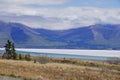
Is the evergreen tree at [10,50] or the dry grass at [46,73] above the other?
the evergreen tree at [10,50]

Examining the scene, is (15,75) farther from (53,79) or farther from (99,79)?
(99,79)

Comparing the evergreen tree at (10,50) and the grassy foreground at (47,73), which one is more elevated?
the evergreen tree at (10,50)

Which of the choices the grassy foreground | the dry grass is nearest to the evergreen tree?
the grassy foreground

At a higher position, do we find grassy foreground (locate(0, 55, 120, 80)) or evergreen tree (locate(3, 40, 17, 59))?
evergreen tree (locate(3, 40, 17, 59))

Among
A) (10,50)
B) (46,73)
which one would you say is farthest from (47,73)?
(10,50)

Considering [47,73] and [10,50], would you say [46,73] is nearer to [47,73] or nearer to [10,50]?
[47,73]

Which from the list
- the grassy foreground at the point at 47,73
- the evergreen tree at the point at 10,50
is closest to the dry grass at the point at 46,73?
the grassy foreground at the point at 47,73

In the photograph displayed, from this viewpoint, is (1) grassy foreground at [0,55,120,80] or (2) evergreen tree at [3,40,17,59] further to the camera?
(2) evergreen tree at [3,40,17,59]

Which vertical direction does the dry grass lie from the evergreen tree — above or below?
below

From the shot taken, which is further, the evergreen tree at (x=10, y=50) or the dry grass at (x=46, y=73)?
the evergreen tree at (x=10, y=50)

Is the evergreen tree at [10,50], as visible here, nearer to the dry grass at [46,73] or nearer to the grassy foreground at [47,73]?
Answer: the grassy foreground at [47,73]

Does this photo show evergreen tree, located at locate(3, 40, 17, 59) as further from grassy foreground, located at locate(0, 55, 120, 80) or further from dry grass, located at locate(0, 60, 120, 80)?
dry grass, located at locate(0, 60, 120, 80)

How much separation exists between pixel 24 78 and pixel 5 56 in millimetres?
66382

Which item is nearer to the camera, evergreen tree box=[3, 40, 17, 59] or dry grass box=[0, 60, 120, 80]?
dry grass box=[0, 60, 120, 80]
